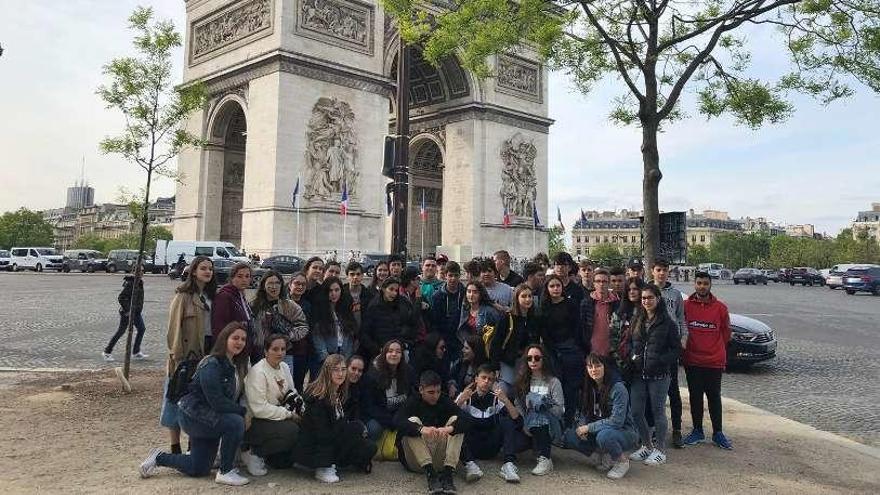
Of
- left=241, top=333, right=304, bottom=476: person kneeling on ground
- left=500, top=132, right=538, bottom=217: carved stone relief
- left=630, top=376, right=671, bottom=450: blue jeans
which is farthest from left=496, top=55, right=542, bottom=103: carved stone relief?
left=241, top=333, right=304, bottom=476: person kneeling on ground

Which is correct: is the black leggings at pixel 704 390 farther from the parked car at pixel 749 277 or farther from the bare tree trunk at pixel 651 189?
the parked car at pixel 749 277

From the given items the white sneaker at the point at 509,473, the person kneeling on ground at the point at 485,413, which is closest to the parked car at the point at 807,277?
the person kneeling on ground at the point at 485,413

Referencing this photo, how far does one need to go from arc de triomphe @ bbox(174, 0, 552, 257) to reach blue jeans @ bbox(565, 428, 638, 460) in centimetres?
2082

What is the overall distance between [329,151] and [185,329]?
21.6 metres

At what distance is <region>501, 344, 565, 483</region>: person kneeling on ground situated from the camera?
516 cm

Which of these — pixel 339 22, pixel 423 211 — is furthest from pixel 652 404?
pixel 423 211

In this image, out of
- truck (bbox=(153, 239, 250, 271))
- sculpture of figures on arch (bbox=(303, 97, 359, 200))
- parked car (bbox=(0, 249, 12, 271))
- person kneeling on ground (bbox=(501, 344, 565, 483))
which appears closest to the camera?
person kneeling on ground (bbox=(501, 344, 565, 483))

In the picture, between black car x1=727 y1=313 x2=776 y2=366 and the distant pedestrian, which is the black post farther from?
black car x1=727 y1=313 x2=776 y2=366

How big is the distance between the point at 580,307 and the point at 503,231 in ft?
86.5

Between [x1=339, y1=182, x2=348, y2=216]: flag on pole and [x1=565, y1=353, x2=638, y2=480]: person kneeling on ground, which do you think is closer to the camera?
[x1=565, y1=353, x2=638, y2=480]: person kneeling on ground

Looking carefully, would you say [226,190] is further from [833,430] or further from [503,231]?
[833,430]

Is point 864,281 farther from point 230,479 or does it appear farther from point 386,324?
point 230,479

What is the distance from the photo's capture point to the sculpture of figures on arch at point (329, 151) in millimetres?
25938

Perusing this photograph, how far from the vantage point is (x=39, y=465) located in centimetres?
484
